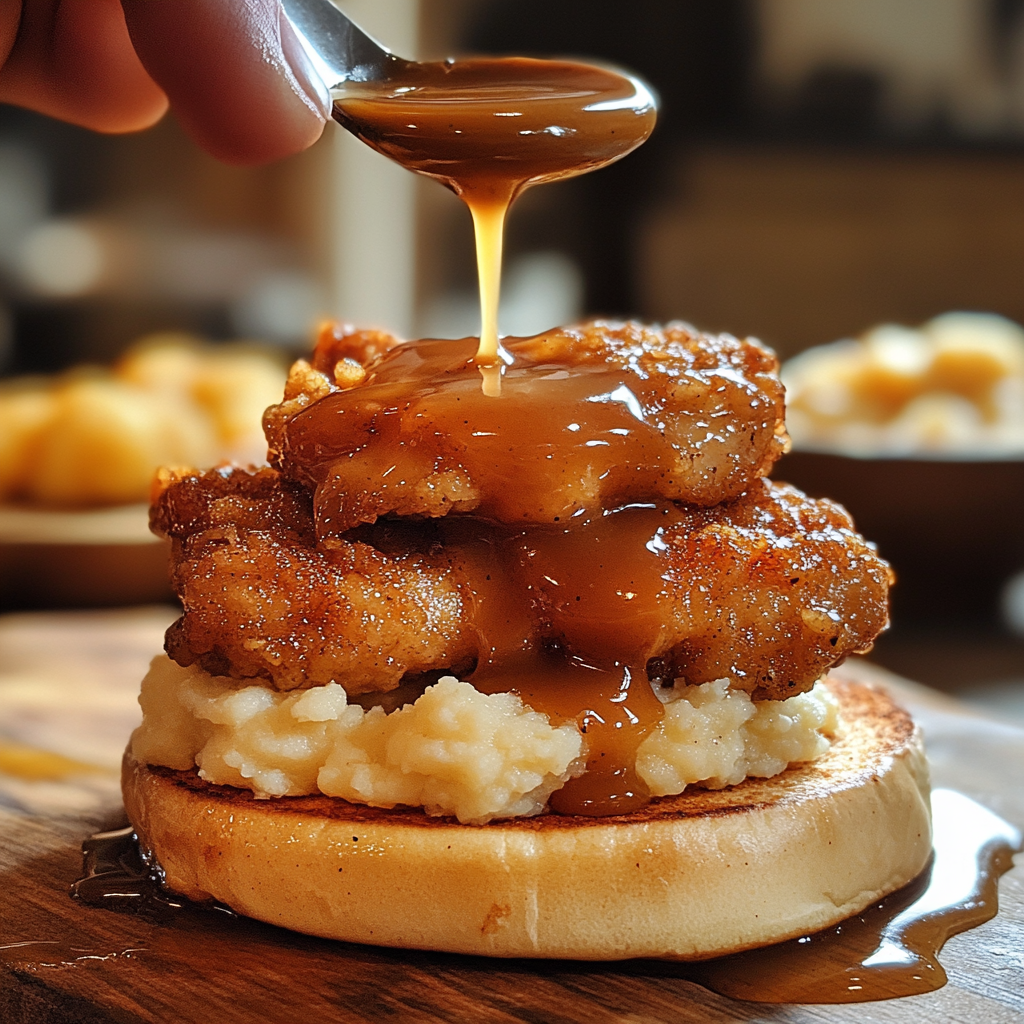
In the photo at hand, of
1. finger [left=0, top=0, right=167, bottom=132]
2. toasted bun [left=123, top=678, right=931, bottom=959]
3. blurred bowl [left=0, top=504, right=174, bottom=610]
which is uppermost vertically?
finger [left=0, top=0, right=167, bottom=132]

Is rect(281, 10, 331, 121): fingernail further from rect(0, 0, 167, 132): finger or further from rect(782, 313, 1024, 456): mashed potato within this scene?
rect(782, 313, 1024, 456): mashed potato

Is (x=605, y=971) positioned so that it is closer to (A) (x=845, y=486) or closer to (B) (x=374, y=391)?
(B) (x=374, y=391)

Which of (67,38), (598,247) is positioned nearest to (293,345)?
(598,247)

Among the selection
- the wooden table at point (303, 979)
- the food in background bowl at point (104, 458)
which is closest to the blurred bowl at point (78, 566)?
the food in background bowl at point (104, 458)

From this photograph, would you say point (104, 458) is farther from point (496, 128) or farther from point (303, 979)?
point (303, 979)

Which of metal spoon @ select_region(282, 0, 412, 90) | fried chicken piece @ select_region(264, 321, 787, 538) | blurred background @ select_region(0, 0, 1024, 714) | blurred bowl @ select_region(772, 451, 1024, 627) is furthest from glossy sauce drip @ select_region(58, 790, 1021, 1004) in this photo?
blurred background @ select_region(0, 0, 1024, 714)

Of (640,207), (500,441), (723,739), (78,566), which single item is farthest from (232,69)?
(640,207)
